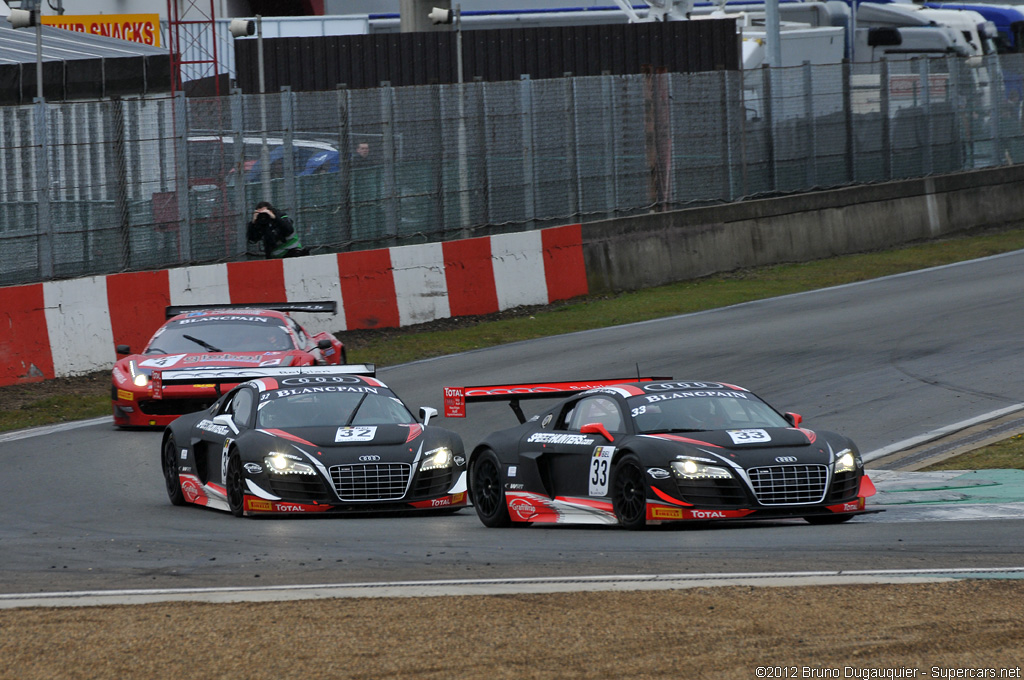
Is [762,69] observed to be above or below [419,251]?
above

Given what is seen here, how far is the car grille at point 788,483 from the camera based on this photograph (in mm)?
10070

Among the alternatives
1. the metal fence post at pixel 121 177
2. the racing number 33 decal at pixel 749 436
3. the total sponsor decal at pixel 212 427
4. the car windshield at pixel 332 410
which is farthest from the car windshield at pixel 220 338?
the racing number 33 decal at pixel 749 436

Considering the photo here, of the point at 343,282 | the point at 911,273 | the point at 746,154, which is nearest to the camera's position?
the point at 343,282

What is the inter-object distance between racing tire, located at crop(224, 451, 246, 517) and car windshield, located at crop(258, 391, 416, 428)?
1.64 feet

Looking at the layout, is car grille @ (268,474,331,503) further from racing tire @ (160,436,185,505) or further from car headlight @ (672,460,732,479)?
car headlight @ (672,460,732,479)

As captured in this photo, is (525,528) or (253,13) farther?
(253,13)

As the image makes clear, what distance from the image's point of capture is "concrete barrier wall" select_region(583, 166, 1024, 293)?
25000 millimetres

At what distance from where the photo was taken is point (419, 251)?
21828 millimetres

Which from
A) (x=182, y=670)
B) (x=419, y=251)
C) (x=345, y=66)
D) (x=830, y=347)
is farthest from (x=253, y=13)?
(x=182, y=670)

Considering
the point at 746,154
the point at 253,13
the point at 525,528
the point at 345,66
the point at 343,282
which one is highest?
the point at 253,13

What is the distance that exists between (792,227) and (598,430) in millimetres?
17456

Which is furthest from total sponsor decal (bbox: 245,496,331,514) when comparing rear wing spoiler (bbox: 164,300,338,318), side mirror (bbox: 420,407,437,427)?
rear wing spoiler (bbox: 164,300,338,318)

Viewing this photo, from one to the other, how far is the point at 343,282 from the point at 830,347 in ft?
22.7

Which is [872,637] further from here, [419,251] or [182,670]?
[419,251]
